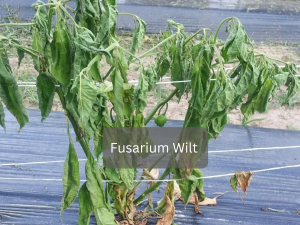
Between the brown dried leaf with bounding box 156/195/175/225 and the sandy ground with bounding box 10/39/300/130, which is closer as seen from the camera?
the brown dried leaf with bounding box 156/195/175/225

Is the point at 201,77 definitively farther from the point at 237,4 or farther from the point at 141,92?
the point at 237,4

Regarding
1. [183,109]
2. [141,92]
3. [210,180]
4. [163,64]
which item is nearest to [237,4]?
[183,109]

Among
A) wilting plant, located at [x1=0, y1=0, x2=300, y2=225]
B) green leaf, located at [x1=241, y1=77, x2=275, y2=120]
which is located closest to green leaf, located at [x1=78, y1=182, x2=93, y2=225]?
wilting plant, located at [x1=0, y1=0, x2=300, y2=225]

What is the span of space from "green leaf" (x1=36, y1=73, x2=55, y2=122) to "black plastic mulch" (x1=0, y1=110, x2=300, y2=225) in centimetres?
61

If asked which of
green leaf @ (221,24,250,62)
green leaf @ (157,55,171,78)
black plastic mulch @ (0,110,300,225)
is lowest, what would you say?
black plastic mulch @ (0,110,300,225)

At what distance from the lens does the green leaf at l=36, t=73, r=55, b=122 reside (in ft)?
2.44

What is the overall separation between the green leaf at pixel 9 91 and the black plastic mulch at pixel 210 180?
1.90 ft

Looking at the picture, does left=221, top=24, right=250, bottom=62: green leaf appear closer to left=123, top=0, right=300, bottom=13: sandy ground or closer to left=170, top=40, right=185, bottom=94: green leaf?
left=170, top=40, right=185, bottom=94: green leaf

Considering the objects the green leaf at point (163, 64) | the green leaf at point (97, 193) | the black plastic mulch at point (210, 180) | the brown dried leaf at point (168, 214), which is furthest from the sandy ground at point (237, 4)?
the green leaf at point (97, 193)

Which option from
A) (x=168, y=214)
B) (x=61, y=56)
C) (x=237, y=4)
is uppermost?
(x=61, y=56)

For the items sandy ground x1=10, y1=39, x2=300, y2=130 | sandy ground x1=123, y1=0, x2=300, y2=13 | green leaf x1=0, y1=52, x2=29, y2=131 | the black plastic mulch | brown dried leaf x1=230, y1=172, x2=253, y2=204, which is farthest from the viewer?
sandy ground x1=123, y1=0, x2=300, y2=13

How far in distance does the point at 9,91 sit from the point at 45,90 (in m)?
0.09

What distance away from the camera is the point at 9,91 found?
2.49ft

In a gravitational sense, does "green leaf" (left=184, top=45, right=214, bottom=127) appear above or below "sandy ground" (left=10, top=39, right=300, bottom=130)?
above
